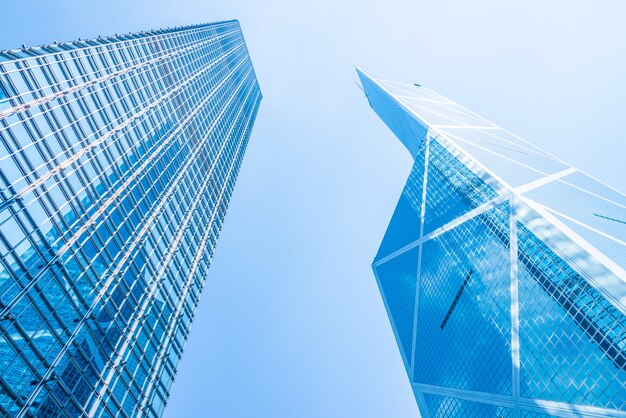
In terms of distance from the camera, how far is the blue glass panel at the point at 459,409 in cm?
3512

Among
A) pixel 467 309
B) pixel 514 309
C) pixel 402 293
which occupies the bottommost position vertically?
pixel 402 293

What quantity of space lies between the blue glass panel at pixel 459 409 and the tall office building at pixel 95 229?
27830 mm

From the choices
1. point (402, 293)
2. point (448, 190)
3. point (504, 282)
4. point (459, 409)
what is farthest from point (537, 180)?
point (459, 409)

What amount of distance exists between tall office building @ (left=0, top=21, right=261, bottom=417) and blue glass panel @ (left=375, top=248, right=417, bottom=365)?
2882 cm

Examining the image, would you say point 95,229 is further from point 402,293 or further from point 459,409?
point 402,293

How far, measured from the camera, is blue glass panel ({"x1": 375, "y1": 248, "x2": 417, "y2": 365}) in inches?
2297

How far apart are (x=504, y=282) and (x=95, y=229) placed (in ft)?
116

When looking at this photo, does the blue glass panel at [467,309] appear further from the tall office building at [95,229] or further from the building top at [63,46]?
the building top at [63,46]

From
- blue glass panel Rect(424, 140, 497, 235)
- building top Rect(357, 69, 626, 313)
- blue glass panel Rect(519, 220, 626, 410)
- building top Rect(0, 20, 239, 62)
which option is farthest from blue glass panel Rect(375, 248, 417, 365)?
building top Rect(0, 20, 239, 62)

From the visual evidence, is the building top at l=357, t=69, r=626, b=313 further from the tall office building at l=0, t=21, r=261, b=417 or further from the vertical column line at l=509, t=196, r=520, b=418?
the tall office building at l=0, t=21, r=261, b=417

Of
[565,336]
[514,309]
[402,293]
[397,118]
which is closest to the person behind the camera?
[565,336]

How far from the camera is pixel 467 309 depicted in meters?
45.2

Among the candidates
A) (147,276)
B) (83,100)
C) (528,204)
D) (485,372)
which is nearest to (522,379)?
(485,372)

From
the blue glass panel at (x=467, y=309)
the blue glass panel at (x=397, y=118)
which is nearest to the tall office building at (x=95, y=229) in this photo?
the blue glass panel at (x=467, y=309)
